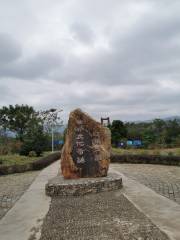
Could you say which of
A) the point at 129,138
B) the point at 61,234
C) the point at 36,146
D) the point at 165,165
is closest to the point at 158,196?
the point at 61,234

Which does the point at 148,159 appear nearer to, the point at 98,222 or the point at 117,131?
the point at 98,222

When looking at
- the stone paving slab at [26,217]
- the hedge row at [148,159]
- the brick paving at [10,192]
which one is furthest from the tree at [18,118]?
the stone paving slab at [26,217]

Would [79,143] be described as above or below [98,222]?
→ above

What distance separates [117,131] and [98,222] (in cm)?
3027

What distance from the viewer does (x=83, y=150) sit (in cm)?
953

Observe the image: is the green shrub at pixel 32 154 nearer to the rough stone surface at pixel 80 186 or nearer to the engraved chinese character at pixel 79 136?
the engraved chinese character at pixel 79 136

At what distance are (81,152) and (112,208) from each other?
126 inches

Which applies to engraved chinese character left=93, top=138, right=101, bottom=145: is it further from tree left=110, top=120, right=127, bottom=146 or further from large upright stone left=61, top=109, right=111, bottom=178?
tree left=110, top=120, right=127, bottom=146

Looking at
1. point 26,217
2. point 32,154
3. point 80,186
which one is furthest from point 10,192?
point 32,154

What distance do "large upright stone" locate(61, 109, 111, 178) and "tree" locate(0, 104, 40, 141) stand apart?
85.1ft

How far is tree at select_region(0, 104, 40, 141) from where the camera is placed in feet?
118

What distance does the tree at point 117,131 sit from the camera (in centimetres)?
3497

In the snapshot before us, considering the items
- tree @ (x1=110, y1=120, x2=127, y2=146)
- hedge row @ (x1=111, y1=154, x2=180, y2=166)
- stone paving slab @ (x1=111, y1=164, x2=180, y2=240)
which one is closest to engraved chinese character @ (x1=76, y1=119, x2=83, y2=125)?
stone paving slab @ (x1=111, y1=164, x2=180, y2=240)

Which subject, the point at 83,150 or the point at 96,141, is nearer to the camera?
the point at 83,150
